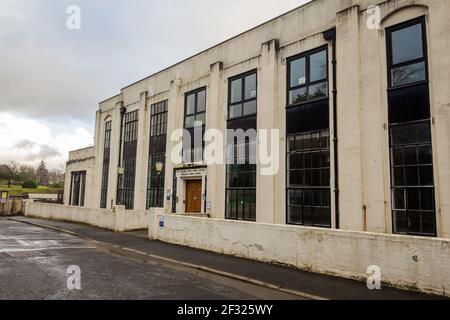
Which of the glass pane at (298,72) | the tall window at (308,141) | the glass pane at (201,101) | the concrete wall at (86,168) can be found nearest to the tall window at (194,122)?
the glass pane at (201,101)

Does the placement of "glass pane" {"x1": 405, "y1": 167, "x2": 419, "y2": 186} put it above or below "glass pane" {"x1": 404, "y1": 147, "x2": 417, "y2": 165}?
below

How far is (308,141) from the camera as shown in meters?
12.6

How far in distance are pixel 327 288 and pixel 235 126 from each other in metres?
9.53

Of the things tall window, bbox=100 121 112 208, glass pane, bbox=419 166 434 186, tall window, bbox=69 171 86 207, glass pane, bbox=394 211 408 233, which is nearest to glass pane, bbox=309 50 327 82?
glass pane, bbox=419 166 434 186

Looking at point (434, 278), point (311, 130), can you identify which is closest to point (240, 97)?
point (311, 130)

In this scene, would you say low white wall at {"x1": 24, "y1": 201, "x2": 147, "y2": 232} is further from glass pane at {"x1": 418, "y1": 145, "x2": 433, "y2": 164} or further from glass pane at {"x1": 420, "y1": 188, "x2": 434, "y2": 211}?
glass pane at {"x1": 418, "y1": 145, "x2": 433, "y2": 164}

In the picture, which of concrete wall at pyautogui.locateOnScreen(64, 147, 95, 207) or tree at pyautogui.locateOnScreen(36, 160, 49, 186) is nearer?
concrete wall at pyautogui.locateOnScreen(64, 147, 95, 207)

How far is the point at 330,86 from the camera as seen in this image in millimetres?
12016

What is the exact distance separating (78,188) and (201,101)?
15.5 meters

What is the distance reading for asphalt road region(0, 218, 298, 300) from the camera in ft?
20.1

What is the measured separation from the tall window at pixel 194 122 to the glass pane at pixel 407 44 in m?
9.10

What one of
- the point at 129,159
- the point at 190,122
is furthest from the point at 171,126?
the point at 129,159

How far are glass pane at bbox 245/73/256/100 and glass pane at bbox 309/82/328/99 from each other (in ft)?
9.36

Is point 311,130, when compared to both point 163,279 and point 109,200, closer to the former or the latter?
point 163,279
